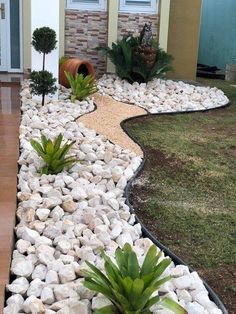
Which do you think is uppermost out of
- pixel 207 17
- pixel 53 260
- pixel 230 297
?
pixel 207 17

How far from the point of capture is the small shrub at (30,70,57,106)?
608 centimetres

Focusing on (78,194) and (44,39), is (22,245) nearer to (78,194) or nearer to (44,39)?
(78,194)

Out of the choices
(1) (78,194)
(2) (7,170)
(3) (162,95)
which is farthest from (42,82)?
(1) (78,194)

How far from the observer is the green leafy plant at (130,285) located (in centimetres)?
204

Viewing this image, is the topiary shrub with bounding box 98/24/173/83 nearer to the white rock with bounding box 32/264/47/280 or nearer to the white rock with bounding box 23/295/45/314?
the white rock with bounding box 32/264/47/280

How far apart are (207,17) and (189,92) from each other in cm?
548

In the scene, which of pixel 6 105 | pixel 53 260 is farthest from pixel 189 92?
pixel 53 260

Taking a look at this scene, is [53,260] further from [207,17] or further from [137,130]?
[207,17]

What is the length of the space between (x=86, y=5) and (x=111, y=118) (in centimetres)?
366

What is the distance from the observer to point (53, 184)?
3592 millimetres

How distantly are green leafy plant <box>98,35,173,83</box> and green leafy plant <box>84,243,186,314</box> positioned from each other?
627 cm

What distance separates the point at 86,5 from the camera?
885cm

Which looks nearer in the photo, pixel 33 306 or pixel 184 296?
pixel 33 306

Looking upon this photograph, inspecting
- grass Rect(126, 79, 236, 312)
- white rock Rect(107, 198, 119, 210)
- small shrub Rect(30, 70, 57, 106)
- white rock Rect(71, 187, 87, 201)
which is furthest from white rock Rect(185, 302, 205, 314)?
small shrub Rect(30, 70, 57, 106)
